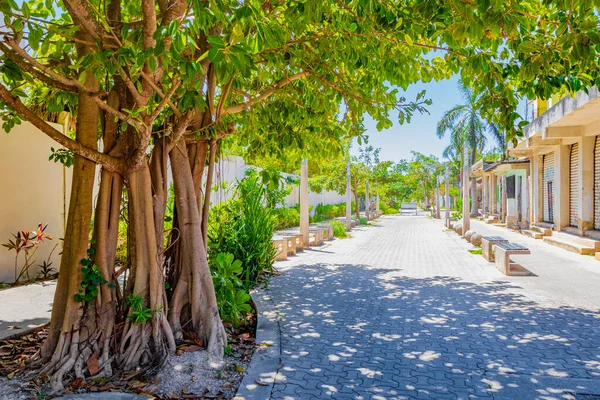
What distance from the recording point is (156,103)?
4.30 m

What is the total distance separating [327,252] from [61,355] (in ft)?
31.5

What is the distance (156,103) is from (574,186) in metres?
15.0

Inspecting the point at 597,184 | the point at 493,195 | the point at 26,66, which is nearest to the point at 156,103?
the point at 26,66

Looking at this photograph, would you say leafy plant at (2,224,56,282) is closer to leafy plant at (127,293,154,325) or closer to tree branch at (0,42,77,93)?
tree branch at (0,42,77,93)

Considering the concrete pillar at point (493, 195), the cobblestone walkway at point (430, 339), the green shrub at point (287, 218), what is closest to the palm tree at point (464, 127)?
the concrete pillar at point (493, 195)

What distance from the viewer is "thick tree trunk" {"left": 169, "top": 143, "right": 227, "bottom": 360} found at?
4.64 m

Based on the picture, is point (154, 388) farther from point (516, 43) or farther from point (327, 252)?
point (327, 252)

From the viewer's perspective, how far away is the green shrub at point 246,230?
7.62 meters

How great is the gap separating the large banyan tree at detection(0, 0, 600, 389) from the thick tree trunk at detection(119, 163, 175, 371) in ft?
0.04

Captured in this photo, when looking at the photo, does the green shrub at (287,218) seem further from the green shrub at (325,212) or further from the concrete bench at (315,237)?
the concrete bench at (315,237)

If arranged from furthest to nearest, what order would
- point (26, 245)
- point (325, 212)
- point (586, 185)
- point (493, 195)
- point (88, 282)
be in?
point (325, 212) < point (493, 195) < point (586, 185) < point (26, 245) < point (88, 282)

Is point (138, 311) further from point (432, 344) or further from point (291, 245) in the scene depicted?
point (291, 245)

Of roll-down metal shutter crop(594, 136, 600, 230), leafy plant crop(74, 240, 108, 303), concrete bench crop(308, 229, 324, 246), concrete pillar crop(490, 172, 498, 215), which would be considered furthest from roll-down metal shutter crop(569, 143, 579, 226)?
concrete pillar crop(490, 172, 498, 215)

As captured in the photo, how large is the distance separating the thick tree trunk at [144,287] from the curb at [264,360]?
2.71 feet
